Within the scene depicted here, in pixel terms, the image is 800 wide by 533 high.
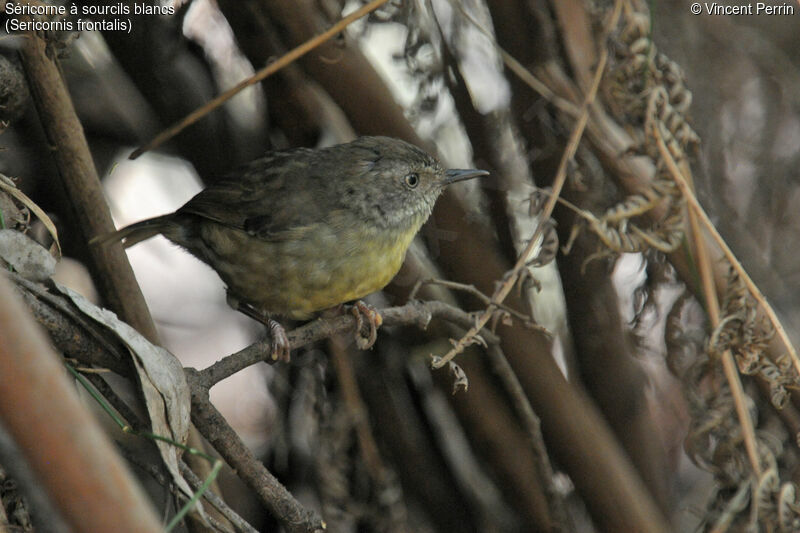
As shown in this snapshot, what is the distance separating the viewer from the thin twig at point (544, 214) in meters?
2.32

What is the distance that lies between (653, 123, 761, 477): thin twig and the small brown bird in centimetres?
62

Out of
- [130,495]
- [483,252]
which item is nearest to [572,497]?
[483,252]

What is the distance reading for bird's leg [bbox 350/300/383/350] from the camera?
8.77 ft

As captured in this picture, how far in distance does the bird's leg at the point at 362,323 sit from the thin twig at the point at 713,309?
1011 mm

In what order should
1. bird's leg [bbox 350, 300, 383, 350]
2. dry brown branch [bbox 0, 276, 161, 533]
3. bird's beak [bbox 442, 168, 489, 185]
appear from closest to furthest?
dry brown branch [bbox 0, 276, 161, 533]
bird's leg [bbox 350, 300, 383, 350]
bird's beak [bbox 442, 168, 489, 185]

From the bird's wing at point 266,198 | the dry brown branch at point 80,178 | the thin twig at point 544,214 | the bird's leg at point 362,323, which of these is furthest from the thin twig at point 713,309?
the dry brown branch at point 80,178

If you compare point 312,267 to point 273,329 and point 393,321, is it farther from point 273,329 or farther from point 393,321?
point 393,321

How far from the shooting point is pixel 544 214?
8.17 feet

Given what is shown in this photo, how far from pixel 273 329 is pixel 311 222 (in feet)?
1.62

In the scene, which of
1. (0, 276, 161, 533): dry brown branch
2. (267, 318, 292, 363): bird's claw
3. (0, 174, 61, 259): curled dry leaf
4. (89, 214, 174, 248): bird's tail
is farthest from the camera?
(89, 214, 174, 248): bird's tail

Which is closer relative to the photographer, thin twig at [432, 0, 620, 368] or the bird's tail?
thin twig at [432, 0, 620, 368]

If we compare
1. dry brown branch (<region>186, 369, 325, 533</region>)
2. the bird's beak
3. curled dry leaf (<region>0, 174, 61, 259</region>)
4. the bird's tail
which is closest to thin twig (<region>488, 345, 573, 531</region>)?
the bird's beak

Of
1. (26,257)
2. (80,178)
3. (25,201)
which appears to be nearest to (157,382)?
(26,257)

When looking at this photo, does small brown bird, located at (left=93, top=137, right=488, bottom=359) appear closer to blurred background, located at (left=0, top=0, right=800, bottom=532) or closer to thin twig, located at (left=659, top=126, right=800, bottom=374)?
blurred background, located at (left=0, top=0, right=800, bottom=532)
